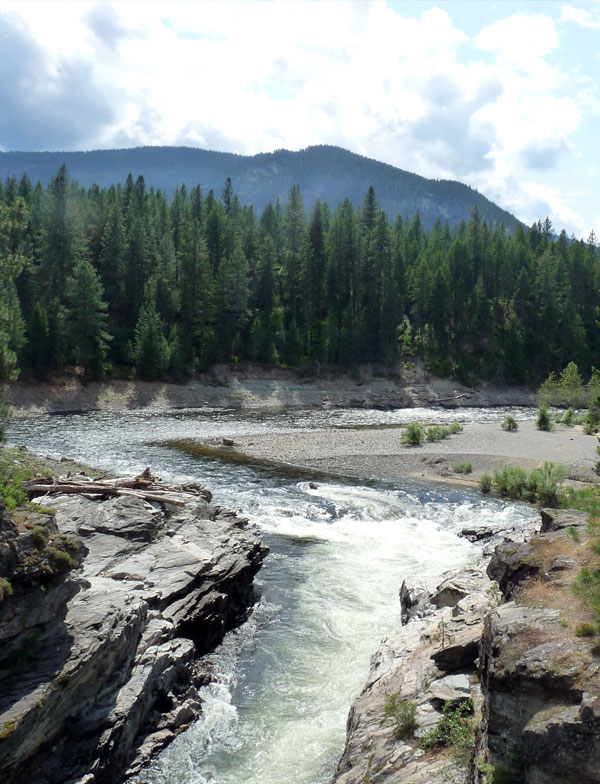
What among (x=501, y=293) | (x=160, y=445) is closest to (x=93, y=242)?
(x=160, y=445)

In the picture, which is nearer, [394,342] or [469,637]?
[469,637]

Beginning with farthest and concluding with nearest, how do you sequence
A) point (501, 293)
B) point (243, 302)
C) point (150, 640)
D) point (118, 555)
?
point (501, 293), point (243, 302), point (118, 555), point (150, 640)

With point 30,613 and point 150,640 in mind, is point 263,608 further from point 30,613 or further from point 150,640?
point 30,613

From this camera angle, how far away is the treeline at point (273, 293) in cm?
6431

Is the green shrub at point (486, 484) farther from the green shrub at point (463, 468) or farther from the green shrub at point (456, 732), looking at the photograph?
the green shrub at point (456, 732)

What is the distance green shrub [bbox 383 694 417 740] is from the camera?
843 centimetres

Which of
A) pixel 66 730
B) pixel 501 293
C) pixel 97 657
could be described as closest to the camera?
pixel 66 730

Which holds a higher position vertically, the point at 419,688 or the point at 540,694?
the point at 540,694

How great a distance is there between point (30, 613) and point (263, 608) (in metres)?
7.69

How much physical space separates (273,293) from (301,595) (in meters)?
70.4

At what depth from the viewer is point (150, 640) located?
11586 mm

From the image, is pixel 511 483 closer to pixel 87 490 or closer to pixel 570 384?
pixel 87 490

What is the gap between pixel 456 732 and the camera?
8.03m

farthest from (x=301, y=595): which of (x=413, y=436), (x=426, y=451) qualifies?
(x=413, y=436)
